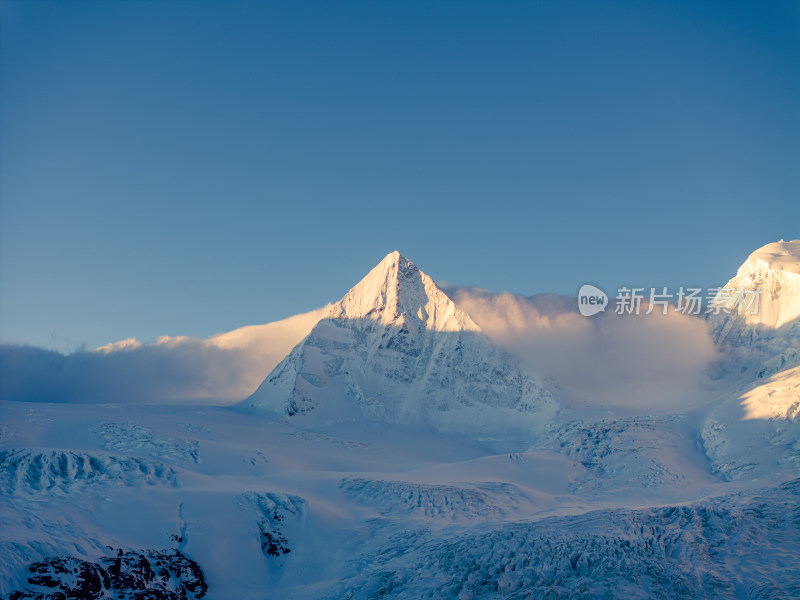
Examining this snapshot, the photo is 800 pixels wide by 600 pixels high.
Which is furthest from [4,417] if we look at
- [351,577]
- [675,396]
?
[675,396]

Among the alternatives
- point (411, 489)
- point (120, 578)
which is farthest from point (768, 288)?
point (120, 578)

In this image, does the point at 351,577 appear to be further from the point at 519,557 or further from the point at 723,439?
the point at 723,439

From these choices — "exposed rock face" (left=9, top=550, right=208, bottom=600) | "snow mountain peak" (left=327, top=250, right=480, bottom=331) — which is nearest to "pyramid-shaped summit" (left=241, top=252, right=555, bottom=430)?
"snow mountain peak" (left=327, top=250, right=480, bottom=331)

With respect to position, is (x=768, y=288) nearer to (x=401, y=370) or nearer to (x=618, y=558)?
(x=401, y=370)

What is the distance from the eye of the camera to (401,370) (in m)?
135

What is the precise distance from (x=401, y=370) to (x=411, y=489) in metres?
76.2

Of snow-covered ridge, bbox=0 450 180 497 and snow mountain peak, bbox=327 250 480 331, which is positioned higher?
snow mountain peak, bbox=327 250 480 331

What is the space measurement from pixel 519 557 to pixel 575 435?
6031 cm

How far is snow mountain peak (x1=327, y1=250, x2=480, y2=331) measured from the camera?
479 feet

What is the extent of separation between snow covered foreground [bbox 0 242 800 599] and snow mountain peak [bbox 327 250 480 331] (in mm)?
14274

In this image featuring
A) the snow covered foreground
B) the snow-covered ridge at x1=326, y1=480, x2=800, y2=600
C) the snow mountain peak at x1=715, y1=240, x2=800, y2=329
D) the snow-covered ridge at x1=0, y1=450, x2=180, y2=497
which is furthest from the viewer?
the snow mountain peak at x1=715, y1=240, x2=800, y2=329

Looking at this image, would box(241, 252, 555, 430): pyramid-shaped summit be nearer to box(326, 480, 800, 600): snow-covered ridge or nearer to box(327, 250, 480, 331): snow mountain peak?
box(327, 250, 480, 331): snow mountain peak

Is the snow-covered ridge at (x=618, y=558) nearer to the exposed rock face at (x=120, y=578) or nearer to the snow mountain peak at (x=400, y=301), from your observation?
the exposed rock face at (x=120, y=578)

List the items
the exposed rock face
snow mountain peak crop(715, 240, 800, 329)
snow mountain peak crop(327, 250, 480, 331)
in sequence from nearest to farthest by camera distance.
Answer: the exposed rock face → snow mountain peak crop(715, 240, 800, 329) → snow mountain peak crop(327, 250, 480, 331)
